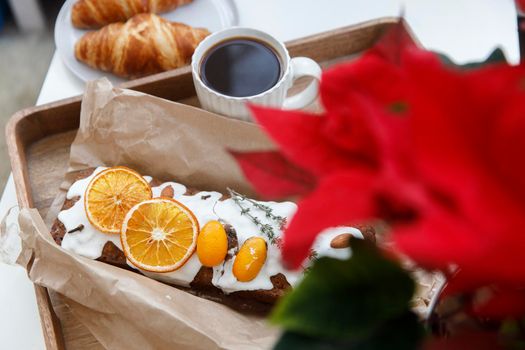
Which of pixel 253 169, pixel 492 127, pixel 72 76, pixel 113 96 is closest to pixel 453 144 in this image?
pixel 492 127

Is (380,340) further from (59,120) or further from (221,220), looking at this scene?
(59,120)

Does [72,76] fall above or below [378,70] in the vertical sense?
below

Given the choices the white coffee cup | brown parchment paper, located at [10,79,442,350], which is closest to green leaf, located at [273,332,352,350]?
brown parchment paper, located at [10,79,442,350]

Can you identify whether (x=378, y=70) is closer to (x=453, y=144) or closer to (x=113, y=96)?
(x=453, y=144)

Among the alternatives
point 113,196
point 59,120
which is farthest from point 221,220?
point 59,120

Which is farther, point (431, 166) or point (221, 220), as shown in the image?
point (221, 220)

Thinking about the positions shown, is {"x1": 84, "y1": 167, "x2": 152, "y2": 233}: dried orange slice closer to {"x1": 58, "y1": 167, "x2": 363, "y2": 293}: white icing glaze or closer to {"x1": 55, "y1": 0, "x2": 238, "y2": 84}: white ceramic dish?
{"x1": 58, "y1": 167, "x2": 363, "y2": 293}: white icing glaze
